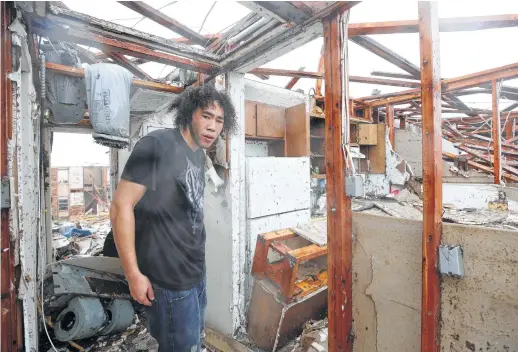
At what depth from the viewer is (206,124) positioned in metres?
1.76

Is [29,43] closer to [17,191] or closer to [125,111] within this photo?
[125,111]

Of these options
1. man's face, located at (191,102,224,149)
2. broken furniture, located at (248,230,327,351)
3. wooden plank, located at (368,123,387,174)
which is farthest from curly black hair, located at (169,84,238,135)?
wooden plank, located at (368,123,387,174)

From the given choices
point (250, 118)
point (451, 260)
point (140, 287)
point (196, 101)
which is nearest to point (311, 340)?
point (451, 260)

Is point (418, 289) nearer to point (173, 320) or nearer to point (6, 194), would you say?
point (173, 320)

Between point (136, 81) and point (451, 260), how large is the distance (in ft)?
9.18

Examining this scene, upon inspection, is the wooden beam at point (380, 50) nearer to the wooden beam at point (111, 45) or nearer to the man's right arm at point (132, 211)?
the wooden beam at point (111, 45)

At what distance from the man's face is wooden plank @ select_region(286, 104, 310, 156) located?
1928mm

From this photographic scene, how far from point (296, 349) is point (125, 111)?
2833mm

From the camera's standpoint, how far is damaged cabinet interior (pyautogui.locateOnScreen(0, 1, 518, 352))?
4.19 feet

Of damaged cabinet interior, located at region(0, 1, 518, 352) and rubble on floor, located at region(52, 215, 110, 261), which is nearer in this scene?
damaged cabinet interior, located at region(0, 1, 518, 352)

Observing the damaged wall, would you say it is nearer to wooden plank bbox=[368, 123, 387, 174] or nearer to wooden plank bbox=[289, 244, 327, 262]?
wooden plank bbox=[289, 244, 327, 262]

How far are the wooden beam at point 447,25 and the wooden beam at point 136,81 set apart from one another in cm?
184

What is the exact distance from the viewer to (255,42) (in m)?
2.19

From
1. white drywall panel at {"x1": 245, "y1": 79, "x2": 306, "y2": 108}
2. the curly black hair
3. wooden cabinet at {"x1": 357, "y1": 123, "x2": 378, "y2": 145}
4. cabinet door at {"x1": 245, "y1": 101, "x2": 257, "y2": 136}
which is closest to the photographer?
the curly black hair
